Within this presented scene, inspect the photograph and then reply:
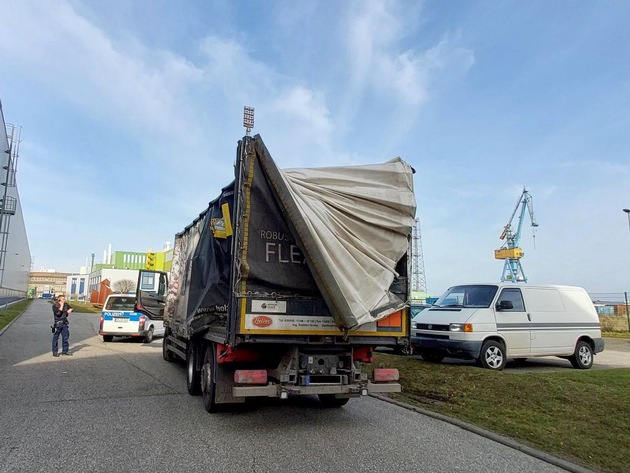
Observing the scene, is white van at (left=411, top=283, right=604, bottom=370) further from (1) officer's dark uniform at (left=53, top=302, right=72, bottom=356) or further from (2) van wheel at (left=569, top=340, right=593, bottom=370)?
(1) officer's dark uniform at (left=53, top=302, right=72, bottom=356)

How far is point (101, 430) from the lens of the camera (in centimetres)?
603

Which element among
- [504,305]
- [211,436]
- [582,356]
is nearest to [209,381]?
[211,436]

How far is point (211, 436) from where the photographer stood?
584 cm

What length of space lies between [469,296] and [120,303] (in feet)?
42.0

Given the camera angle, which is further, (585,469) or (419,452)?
(419,452)

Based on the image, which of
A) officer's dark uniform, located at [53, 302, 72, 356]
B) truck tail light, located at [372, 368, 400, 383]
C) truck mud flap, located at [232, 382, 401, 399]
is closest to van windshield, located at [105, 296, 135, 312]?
officer's dark uniform, located at [53, 302, 72, 356]

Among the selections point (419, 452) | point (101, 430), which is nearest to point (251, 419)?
point (101, 430)

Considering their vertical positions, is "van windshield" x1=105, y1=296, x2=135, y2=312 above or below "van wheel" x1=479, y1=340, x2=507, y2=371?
above

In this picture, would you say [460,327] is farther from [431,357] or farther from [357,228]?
[357,228]

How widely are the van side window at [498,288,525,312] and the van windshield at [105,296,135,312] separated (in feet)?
42.6

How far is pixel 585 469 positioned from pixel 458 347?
592 cm

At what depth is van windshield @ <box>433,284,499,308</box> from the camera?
1167 cm

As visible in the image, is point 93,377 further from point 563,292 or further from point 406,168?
point 563,292

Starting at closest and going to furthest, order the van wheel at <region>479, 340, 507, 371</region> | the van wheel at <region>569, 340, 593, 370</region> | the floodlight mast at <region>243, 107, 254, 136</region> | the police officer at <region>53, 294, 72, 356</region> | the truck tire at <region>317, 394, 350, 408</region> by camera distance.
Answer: the floodlight mast at <region>243, 107, 254, 136</region>
the truck tire at <region>317, 394, 350, 408</region>
the van wheel at <region>479, 340, 507, 371</region>
the van wheel at <region>569, 340, 593, 370</region>
the police officer at <region>53, 294, 72, 356</region>
